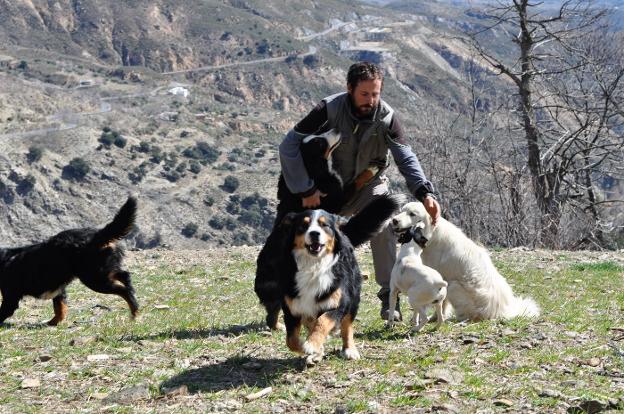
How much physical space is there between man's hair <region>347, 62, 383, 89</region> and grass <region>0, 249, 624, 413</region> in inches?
74.9

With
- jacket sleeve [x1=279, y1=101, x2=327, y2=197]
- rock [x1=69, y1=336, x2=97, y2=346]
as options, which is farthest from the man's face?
rock [x1=69, y1=336, x2=97, y2=346]

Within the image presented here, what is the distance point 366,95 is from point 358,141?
460mm

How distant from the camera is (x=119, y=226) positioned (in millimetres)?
7230

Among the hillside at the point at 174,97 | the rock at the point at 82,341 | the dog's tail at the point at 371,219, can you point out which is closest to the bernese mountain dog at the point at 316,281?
the dog's tail at the point at 371,219

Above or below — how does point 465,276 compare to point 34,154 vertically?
below

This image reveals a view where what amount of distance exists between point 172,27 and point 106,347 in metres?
134

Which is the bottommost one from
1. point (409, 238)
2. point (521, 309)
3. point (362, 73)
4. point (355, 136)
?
point (521, 309)

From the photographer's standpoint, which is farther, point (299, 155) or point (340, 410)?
point (299, 155)

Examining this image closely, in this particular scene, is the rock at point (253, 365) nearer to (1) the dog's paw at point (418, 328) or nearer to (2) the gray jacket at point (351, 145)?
(2) the gray jacket at point (351, 145)

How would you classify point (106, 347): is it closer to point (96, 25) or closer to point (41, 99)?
point (41, 99)

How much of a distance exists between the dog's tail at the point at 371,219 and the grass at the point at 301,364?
0.78 m

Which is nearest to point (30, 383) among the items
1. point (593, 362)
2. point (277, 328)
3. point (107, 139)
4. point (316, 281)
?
point (316, 281)

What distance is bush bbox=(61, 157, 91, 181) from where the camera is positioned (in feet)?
217

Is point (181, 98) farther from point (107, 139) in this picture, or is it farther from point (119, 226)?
point (119, 226)
